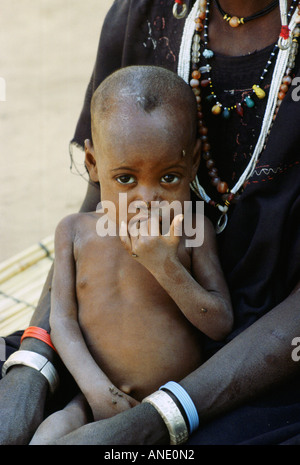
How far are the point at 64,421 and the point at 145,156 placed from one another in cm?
61

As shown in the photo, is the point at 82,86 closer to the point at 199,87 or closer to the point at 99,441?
the point at 199,87

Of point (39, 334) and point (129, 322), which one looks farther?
point (39, 334)

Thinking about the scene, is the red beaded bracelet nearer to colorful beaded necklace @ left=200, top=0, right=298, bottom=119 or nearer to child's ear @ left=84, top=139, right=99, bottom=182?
child's ear @ left=84, top=139, right=99, bottom=182

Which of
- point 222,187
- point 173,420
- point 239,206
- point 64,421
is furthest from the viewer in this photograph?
point 222,187

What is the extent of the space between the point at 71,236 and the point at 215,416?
59 cm

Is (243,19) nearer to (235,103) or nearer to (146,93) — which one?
(235,103)

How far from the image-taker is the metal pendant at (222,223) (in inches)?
68.6

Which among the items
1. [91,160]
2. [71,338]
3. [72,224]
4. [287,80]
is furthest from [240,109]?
[71,338]

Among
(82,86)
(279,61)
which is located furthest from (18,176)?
(279,61)

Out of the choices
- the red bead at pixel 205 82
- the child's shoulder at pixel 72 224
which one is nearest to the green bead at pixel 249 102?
the red bead at pixel 205 82

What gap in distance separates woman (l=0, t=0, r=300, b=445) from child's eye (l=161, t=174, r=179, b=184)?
159 mm

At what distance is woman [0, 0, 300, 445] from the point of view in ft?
4.75

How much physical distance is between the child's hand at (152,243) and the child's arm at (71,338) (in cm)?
27

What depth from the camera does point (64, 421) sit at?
5.04 ft
